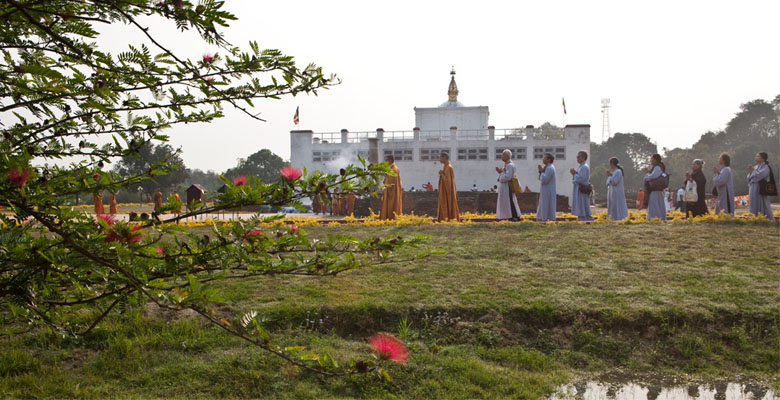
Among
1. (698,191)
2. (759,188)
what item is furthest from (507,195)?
(759,188)

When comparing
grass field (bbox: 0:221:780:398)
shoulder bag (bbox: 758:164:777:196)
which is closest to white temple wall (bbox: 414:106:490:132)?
shoulder bag (bbox: 758:164:777:196)

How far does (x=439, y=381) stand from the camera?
144 inches

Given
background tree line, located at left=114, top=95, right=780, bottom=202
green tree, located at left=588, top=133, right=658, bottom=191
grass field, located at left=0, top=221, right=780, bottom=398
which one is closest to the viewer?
grass field, located at left=0, top=221, right=780, bottom=398

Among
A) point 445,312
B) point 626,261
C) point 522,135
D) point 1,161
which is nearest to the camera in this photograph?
point 1,161

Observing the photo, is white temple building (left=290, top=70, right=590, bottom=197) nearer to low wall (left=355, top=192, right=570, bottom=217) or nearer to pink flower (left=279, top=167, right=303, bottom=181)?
low wall (left=355, top=192, right=570, bottom=217)

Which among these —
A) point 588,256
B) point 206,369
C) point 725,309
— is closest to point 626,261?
point 588,256

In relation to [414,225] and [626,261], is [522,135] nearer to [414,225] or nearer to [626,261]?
[414,225]

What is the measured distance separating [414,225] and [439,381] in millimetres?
6243

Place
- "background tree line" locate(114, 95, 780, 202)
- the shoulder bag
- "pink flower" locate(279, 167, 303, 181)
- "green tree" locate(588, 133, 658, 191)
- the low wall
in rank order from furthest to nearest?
"green tree" locate(588, 133, 658, 191) → "background tree line" locate(114, 95, 780, 202) → the low wall → the shoulder bag → "pink flower" locate(279, 167, 303, 181)

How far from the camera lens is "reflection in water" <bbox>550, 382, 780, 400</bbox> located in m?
3.63

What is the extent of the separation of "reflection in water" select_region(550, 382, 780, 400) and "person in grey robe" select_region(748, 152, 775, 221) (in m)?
8.19

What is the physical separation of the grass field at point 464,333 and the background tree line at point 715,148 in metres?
30.3

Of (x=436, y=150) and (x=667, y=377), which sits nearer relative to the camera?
(x=667, y=377)

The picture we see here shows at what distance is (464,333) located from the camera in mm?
4531
